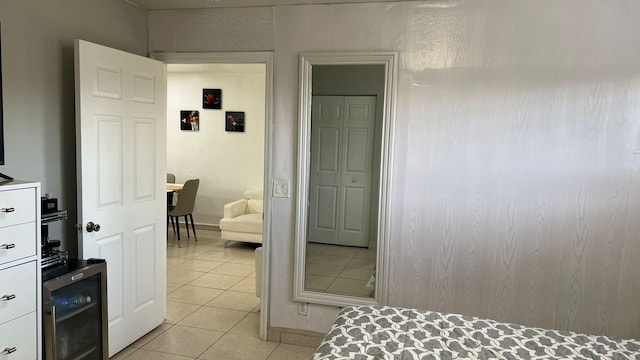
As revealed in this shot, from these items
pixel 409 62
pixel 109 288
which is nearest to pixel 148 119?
pixel 109 288

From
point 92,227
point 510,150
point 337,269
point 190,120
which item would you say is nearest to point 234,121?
point 190,120

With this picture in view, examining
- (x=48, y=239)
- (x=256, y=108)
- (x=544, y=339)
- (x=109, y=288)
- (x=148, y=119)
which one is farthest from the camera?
(x=256, y=108)

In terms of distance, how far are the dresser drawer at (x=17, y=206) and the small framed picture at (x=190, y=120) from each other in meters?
5.13

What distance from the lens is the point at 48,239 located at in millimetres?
2793

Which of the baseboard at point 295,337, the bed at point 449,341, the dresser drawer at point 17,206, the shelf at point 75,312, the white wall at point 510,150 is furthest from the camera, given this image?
the baseboard at point 295,337

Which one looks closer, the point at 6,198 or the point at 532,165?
the point at 6,198

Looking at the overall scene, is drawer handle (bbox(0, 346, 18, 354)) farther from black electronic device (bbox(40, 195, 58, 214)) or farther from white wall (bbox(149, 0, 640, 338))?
white wall (bbox(149, 0, 640, 338))

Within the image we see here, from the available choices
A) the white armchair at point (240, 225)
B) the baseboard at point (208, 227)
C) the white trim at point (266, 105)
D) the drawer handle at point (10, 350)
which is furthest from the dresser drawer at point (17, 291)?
the baseboard at point (208, 227)

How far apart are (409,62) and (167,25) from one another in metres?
1.82

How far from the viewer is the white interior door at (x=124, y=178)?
286 cm

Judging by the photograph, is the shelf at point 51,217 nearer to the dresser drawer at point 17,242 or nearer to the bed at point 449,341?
the dresser drawer at point 17,242

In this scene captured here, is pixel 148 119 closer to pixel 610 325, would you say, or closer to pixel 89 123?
pixel 89 123

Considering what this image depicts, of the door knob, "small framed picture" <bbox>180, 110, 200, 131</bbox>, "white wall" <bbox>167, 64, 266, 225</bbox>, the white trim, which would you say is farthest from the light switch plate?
"small framed picture" <bbox>180, 110, 200, 131</bbox>

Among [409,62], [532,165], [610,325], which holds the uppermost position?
[409,62]
